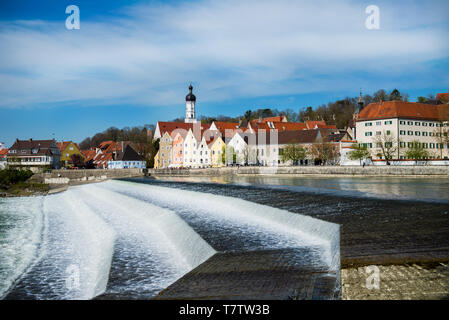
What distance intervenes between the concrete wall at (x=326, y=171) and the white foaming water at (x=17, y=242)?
1580 inches

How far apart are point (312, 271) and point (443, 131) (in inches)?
2897

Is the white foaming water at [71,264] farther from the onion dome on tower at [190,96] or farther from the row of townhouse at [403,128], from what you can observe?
the onion dome on tower at [190,96]

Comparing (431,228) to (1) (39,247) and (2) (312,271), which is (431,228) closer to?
(2) (312,271)

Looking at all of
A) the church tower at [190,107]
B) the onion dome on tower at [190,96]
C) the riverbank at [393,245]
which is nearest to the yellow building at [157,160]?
the church tower at [190,107]

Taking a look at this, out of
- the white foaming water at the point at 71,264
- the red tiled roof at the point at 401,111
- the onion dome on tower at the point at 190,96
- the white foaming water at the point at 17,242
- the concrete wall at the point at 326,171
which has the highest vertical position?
the onion dome on tower at the point at 190,96

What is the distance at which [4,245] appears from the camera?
15570 millimetres

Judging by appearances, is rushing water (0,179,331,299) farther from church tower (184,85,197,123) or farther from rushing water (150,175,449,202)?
church tower (184,85,197,123)

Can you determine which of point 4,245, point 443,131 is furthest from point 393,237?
point 443,131

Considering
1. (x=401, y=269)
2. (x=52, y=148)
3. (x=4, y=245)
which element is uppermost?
(x=52, y=148)

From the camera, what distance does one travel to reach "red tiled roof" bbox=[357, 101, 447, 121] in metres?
69.8

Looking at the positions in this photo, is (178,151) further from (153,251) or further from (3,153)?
(153,251)

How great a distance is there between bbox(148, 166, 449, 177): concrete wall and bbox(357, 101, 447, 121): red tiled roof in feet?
68.3

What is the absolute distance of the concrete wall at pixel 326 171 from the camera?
46562 mm
